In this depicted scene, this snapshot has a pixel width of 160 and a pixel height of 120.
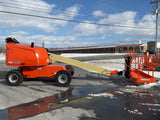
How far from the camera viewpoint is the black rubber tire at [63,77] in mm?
6238

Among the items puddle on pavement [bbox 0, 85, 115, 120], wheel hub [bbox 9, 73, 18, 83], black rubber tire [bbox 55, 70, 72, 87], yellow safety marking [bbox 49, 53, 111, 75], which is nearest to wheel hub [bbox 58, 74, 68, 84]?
black rubber tire [bbox 55, 70, 72, 87]

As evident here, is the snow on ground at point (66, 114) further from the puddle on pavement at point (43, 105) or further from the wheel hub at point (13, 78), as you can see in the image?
the wheel hub at point (13, 78)

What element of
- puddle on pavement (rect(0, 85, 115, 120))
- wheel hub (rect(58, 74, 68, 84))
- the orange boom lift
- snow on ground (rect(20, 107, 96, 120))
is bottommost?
snow on ground (rect(20, 107, 96, 120))

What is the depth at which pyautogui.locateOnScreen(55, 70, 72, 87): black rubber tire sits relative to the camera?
6238 mm

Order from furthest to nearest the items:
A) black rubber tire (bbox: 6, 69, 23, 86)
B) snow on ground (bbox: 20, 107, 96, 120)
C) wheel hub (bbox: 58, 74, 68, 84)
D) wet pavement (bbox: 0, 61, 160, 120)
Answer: wheel hub (bbox: 58, 74, 68, 84) < black rubber tire (bbox: 6, 69, 23, 86) < wet pavement (bbox: 0, 61, 160, 120) < snow on ground (bbox: 20, 107, 96, 120)

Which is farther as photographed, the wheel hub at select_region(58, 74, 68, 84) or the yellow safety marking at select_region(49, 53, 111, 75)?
the yellow safety marking at select_region(49, 53, 111, 75)

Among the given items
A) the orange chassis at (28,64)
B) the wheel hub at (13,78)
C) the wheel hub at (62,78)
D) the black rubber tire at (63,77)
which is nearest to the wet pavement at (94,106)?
the black rubber tire at (63,77)

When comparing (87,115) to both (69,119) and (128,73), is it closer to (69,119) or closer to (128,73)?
(69,119)

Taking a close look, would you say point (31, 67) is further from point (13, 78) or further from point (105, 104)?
point (105, 104)

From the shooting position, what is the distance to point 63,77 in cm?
638

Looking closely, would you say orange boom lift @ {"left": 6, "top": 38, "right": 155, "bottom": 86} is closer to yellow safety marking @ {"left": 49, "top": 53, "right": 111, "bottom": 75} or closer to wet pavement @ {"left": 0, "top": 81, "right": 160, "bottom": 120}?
yellow safety marking @ {"left": 49, "top": 53, "right": 111, "bottom": 75}

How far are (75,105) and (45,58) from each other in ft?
11.2

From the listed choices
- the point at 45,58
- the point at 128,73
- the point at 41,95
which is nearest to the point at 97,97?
the point at 41,95

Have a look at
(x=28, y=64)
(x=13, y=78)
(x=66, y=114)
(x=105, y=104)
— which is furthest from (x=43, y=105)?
(x=13, y=78)
